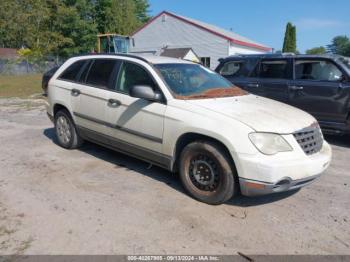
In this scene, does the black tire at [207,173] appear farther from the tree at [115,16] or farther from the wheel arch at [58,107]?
the tree at [115,16]

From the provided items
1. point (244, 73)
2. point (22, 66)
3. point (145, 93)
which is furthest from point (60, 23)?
point (145, 93)

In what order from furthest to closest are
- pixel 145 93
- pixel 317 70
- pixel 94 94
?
1. pixel 317 70
2. pixel 94 94
3. pixel 145 93

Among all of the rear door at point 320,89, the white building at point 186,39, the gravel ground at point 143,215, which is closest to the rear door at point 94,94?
the gravel ground at point 143,215

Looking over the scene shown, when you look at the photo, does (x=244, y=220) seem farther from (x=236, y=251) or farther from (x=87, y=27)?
(x=87, y=27)

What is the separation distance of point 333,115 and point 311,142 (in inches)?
123

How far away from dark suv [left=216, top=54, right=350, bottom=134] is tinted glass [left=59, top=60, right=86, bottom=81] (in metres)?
3.74

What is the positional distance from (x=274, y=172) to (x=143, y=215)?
1.48 meters

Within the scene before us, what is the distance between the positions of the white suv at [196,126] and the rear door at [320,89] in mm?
2499

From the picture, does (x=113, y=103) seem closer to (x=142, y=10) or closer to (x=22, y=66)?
(x=22, y=66)

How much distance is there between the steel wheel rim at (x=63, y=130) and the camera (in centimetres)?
604

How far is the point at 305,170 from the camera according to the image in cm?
368

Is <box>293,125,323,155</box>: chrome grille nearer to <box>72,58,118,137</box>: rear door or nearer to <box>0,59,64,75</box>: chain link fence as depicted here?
<box>72,58,118,137</box>: rear door

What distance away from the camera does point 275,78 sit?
24.4 ft

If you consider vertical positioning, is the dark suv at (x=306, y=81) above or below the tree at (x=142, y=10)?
below
